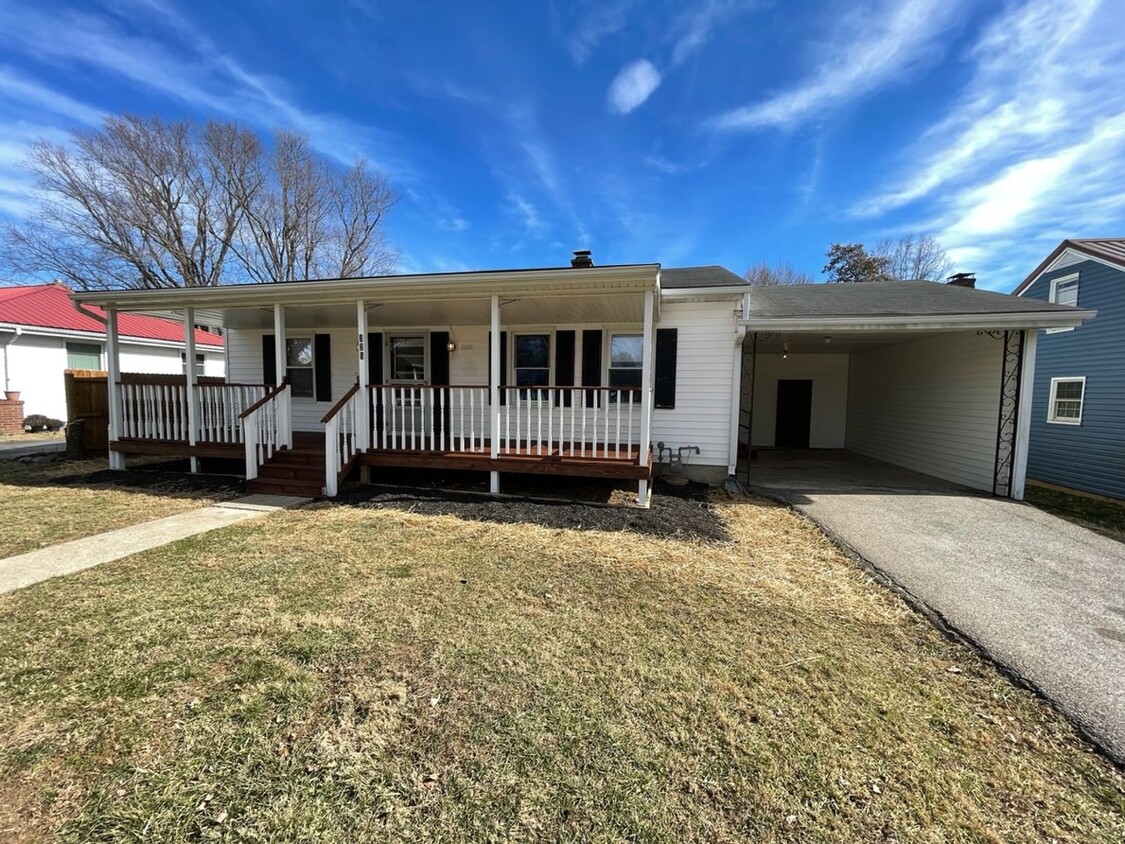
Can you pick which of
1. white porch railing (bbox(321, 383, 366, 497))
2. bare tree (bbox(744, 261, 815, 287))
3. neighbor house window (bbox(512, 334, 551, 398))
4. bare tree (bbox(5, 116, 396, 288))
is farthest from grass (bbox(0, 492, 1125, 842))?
bare tree (bbox(744, 261, 815, 287))

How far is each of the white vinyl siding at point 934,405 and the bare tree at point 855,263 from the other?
49.1 ft

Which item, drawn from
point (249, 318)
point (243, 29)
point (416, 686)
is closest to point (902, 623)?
point (416, 686)

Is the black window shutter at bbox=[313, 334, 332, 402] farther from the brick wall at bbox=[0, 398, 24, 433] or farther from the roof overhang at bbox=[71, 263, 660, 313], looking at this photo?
the brick wall at bbox=[0, 398, 24, 433]

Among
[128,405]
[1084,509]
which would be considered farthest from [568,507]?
[1084,509]

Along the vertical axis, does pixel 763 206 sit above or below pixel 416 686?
above

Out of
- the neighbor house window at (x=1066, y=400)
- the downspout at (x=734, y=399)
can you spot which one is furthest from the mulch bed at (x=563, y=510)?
the neighbor house window at (x=1066, y=400)

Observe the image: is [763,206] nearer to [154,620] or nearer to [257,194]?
[154,620]

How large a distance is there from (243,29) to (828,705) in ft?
54.3

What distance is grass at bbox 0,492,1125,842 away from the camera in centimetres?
174

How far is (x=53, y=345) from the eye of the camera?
47.1ft

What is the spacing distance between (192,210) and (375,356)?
21538mm

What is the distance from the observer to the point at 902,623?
3.40 metres

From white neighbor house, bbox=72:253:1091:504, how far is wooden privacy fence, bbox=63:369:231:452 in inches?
2.1

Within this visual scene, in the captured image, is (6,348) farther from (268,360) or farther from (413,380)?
(413,380)
